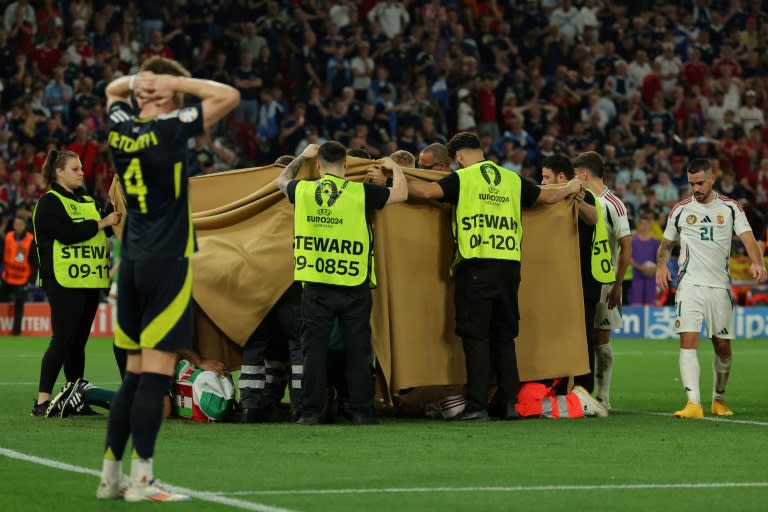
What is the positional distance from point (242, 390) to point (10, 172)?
49.2 ft

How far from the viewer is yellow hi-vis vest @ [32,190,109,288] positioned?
1191cm

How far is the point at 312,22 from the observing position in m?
30.0

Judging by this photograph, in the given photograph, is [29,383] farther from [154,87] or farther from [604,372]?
[154,87]

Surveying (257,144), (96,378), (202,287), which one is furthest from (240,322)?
(257,144)

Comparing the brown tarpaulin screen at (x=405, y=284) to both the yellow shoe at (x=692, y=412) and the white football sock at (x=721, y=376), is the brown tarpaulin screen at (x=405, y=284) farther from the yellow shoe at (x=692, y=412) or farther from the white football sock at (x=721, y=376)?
the white football sock at (x=721, y=376)

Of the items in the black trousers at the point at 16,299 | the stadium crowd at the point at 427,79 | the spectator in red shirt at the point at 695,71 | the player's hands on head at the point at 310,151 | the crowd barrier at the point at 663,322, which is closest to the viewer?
the player's hands on head at the point at 310,151

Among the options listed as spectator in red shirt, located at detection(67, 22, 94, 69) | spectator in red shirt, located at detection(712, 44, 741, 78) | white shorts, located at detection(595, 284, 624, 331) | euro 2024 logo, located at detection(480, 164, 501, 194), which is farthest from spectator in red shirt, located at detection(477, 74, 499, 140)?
euro 2024 logo, located at detection(480, 164, 501, 194)

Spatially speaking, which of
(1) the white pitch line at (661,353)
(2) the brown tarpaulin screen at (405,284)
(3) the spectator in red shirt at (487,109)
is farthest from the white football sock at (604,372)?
(3) the spectator in red shirt at (487,109)

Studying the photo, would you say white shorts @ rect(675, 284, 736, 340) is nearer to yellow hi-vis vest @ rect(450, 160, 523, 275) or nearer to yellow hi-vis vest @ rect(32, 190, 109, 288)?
yellow hi-vis vest @ rect(450, 160, 523, 275)

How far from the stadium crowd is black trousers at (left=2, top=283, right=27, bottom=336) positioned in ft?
4.25

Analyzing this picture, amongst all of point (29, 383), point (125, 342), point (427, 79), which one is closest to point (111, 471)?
point (125, 342)

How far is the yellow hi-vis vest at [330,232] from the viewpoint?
11031 millimetres

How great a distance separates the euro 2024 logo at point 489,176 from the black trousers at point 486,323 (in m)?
0.58

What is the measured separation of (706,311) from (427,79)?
1820cm
